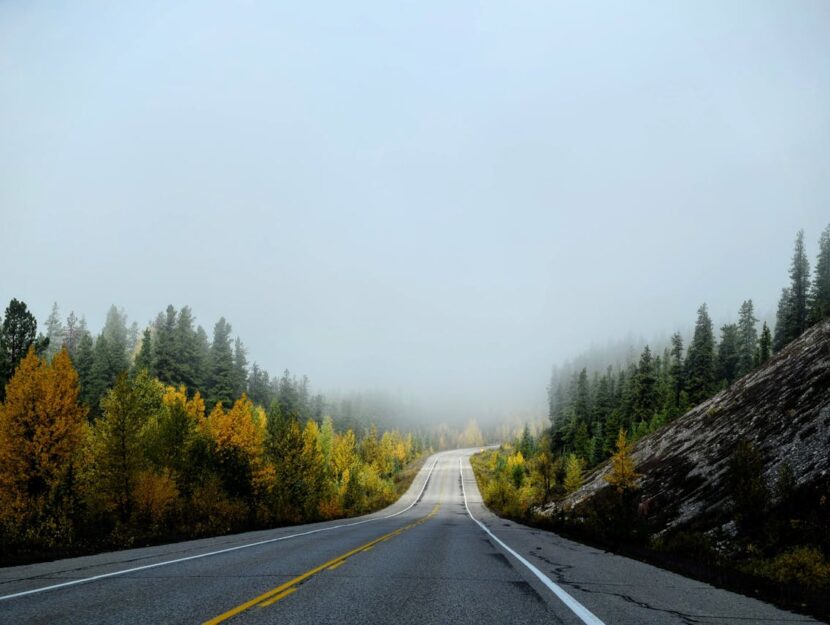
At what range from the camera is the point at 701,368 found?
7569 centimetres

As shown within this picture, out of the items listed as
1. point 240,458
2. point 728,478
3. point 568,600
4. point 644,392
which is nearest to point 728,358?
point 644,392

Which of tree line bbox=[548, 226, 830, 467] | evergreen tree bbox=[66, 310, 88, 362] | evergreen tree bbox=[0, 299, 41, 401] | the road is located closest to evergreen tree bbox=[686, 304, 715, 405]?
tree line bbox=[548, 226, 830, 467]

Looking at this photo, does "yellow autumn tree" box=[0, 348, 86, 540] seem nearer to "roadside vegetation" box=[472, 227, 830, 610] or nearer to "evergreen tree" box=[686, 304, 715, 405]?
"roadside vegetation" box=[472, 227, 830, 610]

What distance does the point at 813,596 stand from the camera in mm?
8641

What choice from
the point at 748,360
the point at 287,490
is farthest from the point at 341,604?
the point at 748,360

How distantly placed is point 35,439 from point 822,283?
99168 mm

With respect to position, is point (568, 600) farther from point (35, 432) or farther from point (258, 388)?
point (258, 388)

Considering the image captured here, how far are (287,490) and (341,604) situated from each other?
133 feet

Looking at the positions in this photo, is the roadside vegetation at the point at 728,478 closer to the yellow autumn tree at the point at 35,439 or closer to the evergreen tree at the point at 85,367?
the yellow autumn tree at the point at 35,439

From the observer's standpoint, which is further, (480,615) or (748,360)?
(748,360)

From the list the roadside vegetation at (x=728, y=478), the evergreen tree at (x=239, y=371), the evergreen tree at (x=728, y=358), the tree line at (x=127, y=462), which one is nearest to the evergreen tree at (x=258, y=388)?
the evergreen tree at (x=239, y=371)

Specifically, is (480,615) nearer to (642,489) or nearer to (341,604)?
(341,604)

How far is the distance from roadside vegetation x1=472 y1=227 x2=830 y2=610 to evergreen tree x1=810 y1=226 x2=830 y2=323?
197 mm

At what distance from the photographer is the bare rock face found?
2902 centimetres
